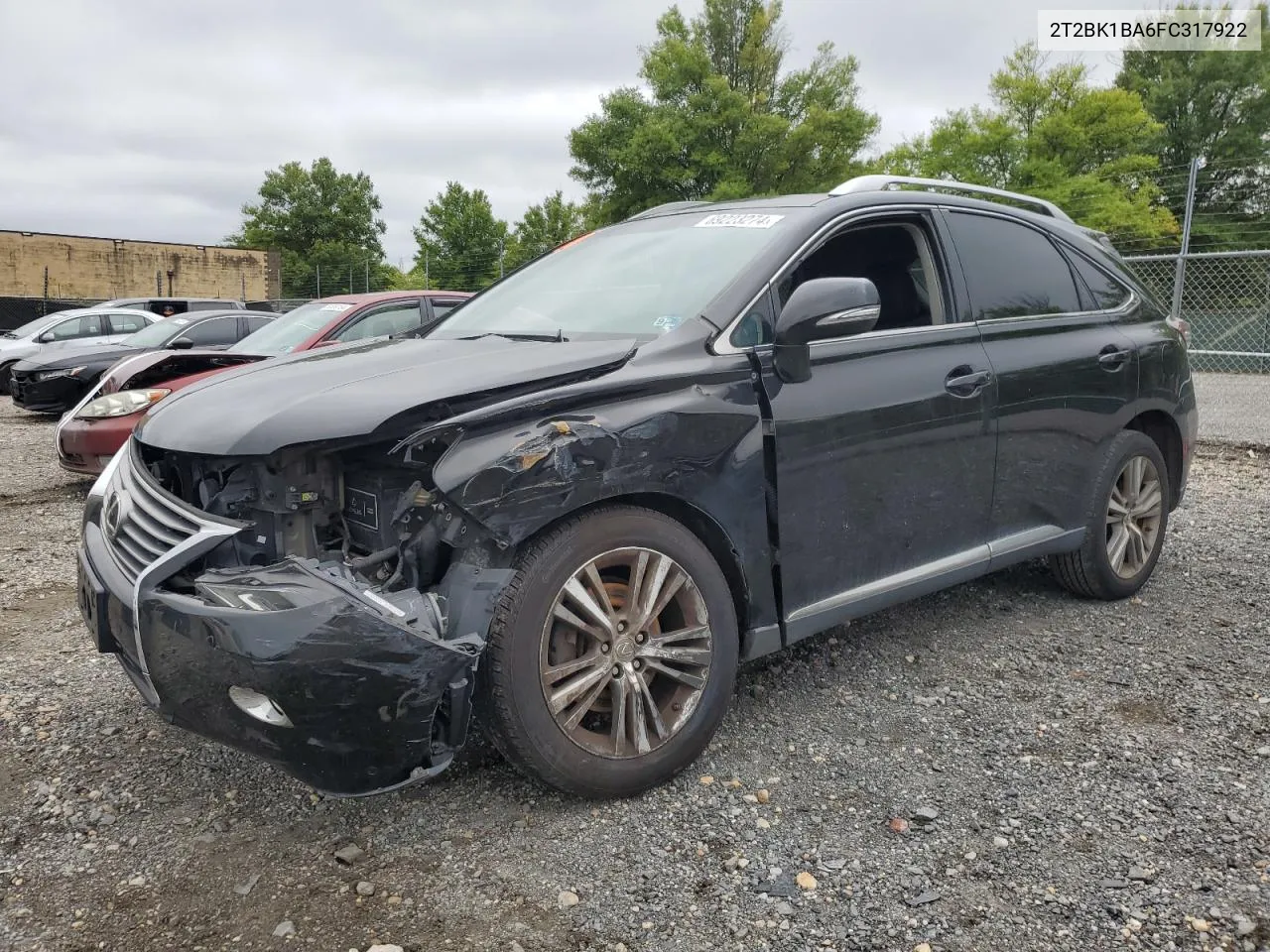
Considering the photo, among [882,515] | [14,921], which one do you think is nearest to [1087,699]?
[882,515]

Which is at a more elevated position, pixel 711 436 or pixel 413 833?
pixel 711 436

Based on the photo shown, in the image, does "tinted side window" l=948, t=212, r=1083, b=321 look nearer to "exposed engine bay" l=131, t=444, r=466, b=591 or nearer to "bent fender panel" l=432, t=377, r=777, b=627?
"bent fender panel" l=432, t=377, r=777, b=627

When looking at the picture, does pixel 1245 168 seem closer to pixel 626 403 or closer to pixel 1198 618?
pixel 1198 618

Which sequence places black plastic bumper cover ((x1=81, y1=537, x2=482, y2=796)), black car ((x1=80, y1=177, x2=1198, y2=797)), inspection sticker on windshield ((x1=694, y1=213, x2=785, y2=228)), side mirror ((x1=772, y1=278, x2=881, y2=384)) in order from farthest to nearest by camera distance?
1. inspection sticker on windshield ((x1=694, y1=213, x2=785, y2=228))
2. side mirror ((x1=772, y1=278, x2=881, y2=384))
3. black car ((x1=80, y1=177, x2=1198, y2=797))
4. black plastic bumper cover ((x1=81, y1=537, x2=482, y2=796))

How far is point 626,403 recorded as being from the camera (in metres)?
2.62

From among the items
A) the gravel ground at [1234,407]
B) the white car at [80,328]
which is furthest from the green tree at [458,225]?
the gravel ground at [1234,407]

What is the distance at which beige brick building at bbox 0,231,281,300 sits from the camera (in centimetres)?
4447

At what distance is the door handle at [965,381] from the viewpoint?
11.3ft

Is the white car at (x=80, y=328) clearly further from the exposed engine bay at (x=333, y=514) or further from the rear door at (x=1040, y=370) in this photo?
the rear door at (x=1040, y=370)

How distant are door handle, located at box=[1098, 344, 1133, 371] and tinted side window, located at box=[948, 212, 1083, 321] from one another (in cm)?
22

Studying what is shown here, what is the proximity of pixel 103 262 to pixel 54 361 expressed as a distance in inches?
1600

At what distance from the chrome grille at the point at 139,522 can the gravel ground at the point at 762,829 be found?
0.75m

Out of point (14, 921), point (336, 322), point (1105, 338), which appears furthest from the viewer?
point (336, 322)

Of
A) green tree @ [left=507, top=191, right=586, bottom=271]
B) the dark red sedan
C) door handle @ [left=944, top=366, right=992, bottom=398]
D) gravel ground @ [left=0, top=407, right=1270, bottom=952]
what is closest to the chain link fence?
the dark red sedan
